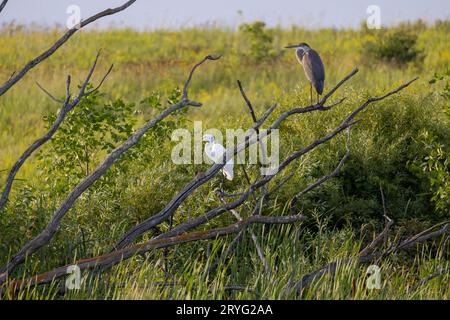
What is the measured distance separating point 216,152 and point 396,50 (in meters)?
11.5

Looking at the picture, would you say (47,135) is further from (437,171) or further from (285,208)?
(437,171)

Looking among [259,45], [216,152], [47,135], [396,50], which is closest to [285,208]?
[216,152]

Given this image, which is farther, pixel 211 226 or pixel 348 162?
pixel 348 162

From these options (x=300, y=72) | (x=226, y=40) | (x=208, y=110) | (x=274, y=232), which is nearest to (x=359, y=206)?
(x=274, y=232)

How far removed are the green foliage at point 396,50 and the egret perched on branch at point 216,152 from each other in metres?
11.0

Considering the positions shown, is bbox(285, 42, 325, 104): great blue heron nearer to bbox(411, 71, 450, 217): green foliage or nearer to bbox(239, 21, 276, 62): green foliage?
bbox(411, 71, 450, 217): green foliage

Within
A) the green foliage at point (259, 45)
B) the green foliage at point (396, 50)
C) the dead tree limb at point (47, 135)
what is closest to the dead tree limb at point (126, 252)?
the dead tree limb at point (47, 135)

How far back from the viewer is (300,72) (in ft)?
57.7

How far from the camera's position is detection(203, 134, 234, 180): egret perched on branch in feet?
24.0

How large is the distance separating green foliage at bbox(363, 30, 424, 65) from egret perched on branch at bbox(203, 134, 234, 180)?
11021 millimetres

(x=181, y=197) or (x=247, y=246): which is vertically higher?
(x=181, y=197)

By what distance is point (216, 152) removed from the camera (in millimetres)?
7516

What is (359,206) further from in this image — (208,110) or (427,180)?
(208,110)

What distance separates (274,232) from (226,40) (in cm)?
1622
